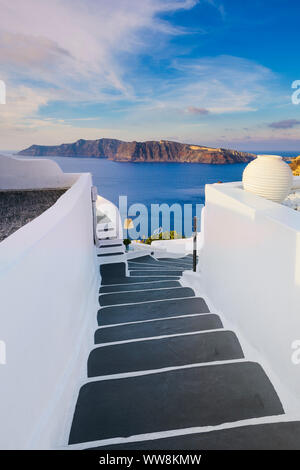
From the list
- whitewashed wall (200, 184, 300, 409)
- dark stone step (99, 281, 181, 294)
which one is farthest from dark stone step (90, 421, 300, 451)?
dark stone step (99, 281, 181, 294)

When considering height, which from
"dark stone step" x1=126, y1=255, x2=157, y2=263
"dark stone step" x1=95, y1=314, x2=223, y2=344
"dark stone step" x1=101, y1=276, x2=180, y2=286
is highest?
"dark stone step" x1=95, y1=314, x2=223, y2=344

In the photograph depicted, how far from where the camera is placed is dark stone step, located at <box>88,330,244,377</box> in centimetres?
228

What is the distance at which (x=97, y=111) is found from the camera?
73.1 metres

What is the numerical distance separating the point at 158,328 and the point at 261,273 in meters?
1.16

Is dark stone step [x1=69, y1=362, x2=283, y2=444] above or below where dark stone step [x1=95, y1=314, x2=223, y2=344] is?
above

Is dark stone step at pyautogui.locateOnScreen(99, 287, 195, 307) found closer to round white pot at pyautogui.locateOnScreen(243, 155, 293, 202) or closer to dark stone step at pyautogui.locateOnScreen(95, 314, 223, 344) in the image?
dark stone step at pyautogui.locateOnScreen(95, 314, 223, 344)

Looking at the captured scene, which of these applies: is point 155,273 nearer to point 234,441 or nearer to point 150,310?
point 150,310

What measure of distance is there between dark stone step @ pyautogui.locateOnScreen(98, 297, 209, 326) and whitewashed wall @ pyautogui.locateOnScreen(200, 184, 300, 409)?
0.93 feet

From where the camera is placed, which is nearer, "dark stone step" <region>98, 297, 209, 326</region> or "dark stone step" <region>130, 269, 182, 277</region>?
"dark stone step" <region>98, 297, 209, 326</region>

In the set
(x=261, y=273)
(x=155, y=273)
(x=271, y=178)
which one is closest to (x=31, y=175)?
(x=155, y=273)

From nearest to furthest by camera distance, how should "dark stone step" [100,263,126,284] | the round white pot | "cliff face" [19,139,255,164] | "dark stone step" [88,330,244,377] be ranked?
"dark stone step" [88,330,244,377]
the round white pot
"dark stone step" [100,263,126,284]
"cliff face" [19,139,255,164]

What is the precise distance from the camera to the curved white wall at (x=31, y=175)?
7172mm

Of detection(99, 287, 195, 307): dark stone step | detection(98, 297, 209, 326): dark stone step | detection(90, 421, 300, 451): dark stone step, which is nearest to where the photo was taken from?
detection(90, 421, 300, 451): dark stone step
